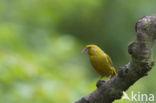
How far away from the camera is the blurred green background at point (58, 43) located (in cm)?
397

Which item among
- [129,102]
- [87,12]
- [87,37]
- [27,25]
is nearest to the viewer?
[129,102]

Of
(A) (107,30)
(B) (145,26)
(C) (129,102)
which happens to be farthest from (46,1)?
(B) (145,26)

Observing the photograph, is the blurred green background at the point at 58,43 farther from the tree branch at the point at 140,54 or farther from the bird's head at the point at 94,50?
the tree branch at the point at 140,54

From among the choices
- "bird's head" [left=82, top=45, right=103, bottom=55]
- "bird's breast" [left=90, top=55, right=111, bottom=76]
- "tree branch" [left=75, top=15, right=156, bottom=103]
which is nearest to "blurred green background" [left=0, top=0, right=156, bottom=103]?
"bird's head" [left=82, top=45, right=103, bottom=55]

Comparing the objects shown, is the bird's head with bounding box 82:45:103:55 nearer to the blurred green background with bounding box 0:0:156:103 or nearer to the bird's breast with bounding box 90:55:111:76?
the bird's breast with bounding box 90:55:111:76

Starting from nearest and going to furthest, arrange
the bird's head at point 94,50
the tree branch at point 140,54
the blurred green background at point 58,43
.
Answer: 1. the tree branch at point 140,54
2. the bird's head at point 94,50
3. the blurred green background at point 58,43

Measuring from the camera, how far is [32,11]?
7.02 m

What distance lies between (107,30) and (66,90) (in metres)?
4.01

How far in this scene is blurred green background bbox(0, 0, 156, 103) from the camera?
156 inches

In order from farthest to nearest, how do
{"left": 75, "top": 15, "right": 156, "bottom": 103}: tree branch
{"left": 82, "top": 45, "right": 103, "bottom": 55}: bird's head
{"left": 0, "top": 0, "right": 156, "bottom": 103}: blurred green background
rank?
{"left": 0, "top": 0, "right": 156, "bottom": 103}: blurred green background < {"left": 82, "top": 45, "right": 103, "bottom": 55}: bird's head < {"left": 75, "top": 15, "right": 156, "bottom": 103}: tree branch

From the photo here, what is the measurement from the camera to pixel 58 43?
5.93 m

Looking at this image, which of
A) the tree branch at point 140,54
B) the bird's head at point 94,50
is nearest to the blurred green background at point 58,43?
the bird's head at point 94,50

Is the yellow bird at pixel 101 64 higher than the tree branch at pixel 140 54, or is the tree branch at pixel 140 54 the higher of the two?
the yellow bird at pixel 101 64

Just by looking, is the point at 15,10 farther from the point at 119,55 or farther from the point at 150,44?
the point at 150,44
